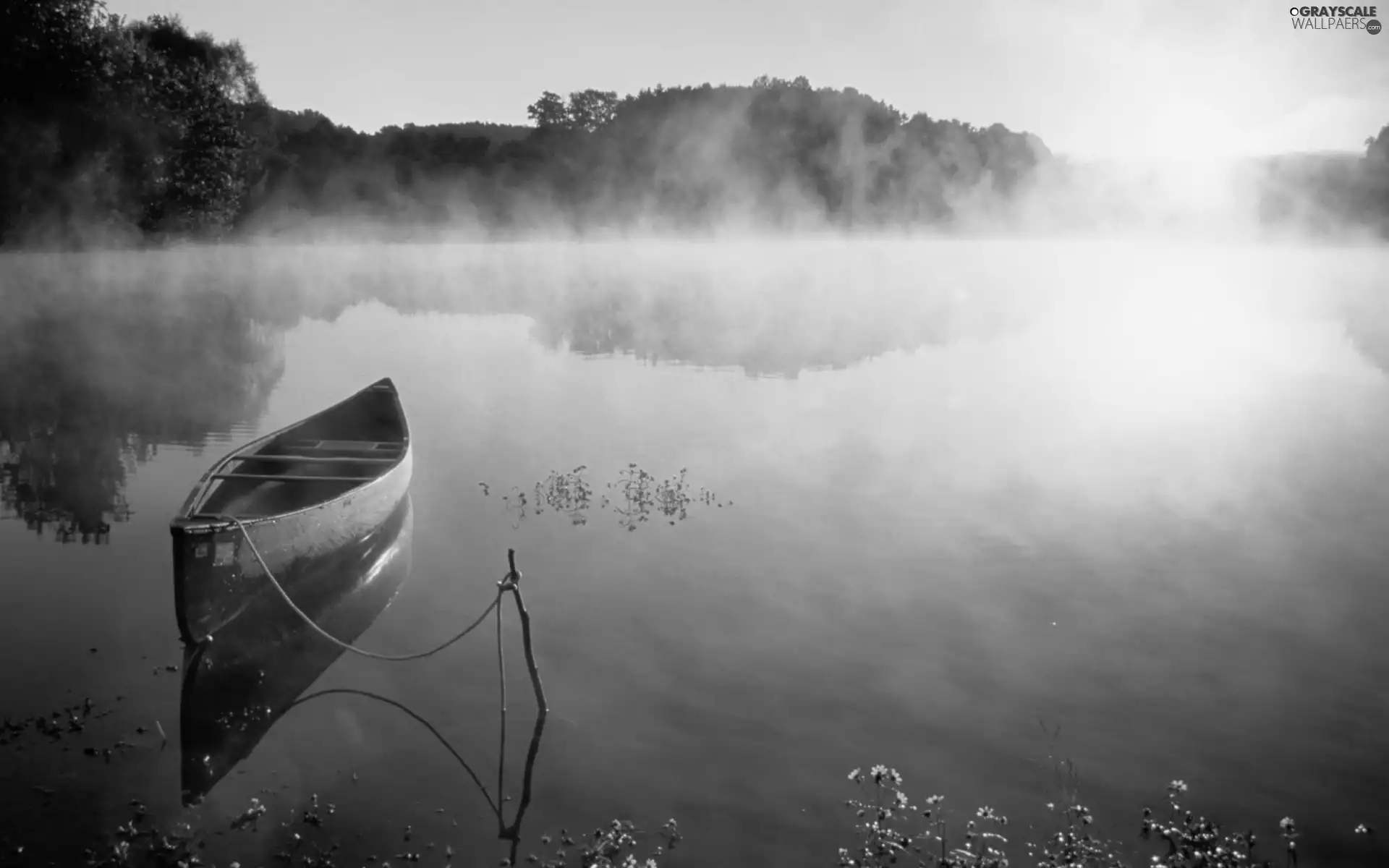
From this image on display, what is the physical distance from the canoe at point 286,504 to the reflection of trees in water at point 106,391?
321cm

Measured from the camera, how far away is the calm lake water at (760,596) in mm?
9703

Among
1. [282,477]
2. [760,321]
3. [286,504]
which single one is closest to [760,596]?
[282,477]

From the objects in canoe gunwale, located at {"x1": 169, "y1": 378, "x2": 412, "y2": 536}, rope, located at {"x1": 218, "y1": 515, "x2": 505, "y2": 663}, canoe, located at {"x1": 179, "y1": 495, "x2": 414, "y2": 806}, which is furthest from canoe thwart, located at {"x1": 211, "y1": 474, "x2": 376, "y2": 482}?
rope, located at {"x1": 218, "y1": 515, "x2": 505, "y2": 663}

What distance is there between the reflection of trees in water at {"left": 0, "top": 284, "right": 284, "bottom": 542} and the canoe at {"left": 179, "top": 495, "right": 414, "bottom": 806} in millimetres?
5025

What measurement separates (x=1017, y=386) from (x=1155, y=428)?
7.31m

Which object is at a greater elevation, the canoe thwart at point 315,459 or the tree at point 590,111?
the tree at point 590,111

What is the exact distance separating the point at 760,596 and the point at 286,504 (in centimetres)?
808

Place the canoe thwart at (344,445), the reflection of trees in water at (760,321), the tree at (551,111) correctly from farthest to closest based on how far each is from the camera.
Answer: the tree at (551,111), the reflection of trees in water at (760,321), the canoe thwart at (344,445)

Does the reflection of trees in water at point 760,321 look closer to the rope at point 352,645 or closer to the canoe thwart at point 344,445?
the canoe thwart at point 344,445

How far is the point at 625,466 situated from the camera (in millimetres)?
22844

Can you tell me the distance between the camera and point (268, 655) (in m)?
12.8

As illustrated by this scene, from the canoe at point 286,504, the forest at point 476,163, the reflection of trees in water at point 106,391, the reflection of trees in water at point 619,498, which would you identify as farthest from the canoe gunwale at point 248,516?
the forest at point 476,163

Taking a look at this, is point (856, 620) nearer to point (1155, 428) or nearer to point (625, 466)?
point (625, 466)

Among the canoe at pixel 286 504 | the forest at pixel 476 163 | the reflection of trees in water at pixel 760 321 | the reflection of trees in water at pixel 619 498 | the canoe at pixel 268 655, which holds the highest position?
the forest at pixel 476 163
